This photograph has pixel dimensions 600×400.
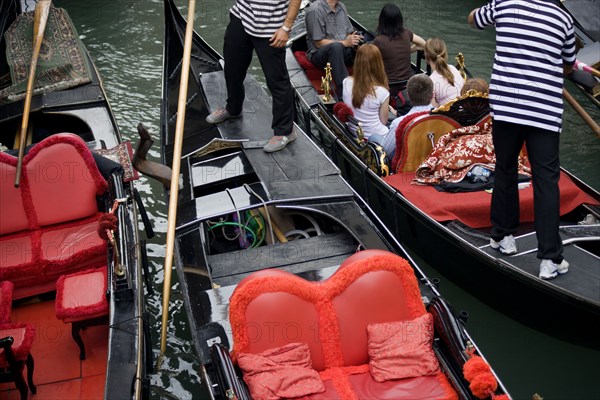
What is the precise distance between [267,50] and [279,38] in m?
0.11

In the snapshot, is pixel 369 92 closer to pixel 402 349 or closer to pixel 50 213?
pixel 50 213

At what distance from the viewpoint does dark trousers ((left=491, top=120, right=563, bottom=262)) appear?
2.54m

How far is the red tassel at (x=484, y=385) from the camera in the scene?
197 cm

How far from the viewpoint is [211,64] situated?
4047mm

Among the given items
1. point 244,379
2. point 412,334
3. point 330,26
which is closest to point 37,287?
point 244,379

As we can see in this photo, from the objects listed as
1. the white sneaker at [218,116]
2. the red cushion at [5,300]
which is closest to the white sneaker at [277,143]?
the white sneaker at [218,116]

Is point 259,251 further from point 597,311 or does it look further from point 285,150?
point 597,311

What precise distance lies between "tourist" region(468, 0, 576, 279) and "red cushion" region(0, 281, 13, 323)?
1.72 metres

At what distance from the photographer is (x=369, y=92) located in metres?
3.51

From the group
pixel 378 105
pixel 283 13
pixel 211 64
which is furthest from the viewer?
pixel 211 64

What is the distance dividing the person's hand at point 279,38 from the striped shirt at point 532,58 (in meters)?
0.85

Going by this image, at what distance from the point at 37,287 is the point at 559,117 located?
74.2 inches

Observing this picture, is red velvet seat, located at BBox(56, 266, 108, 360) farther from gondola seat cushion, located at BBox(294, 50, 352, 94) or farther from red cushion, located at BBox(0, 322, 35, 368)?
gondola seat cushion, located at BBox(294, 50, 352, 94)

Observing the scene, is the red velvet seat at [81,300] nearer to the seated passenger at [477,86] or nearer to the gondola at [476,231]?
the gondola at [476,231]
